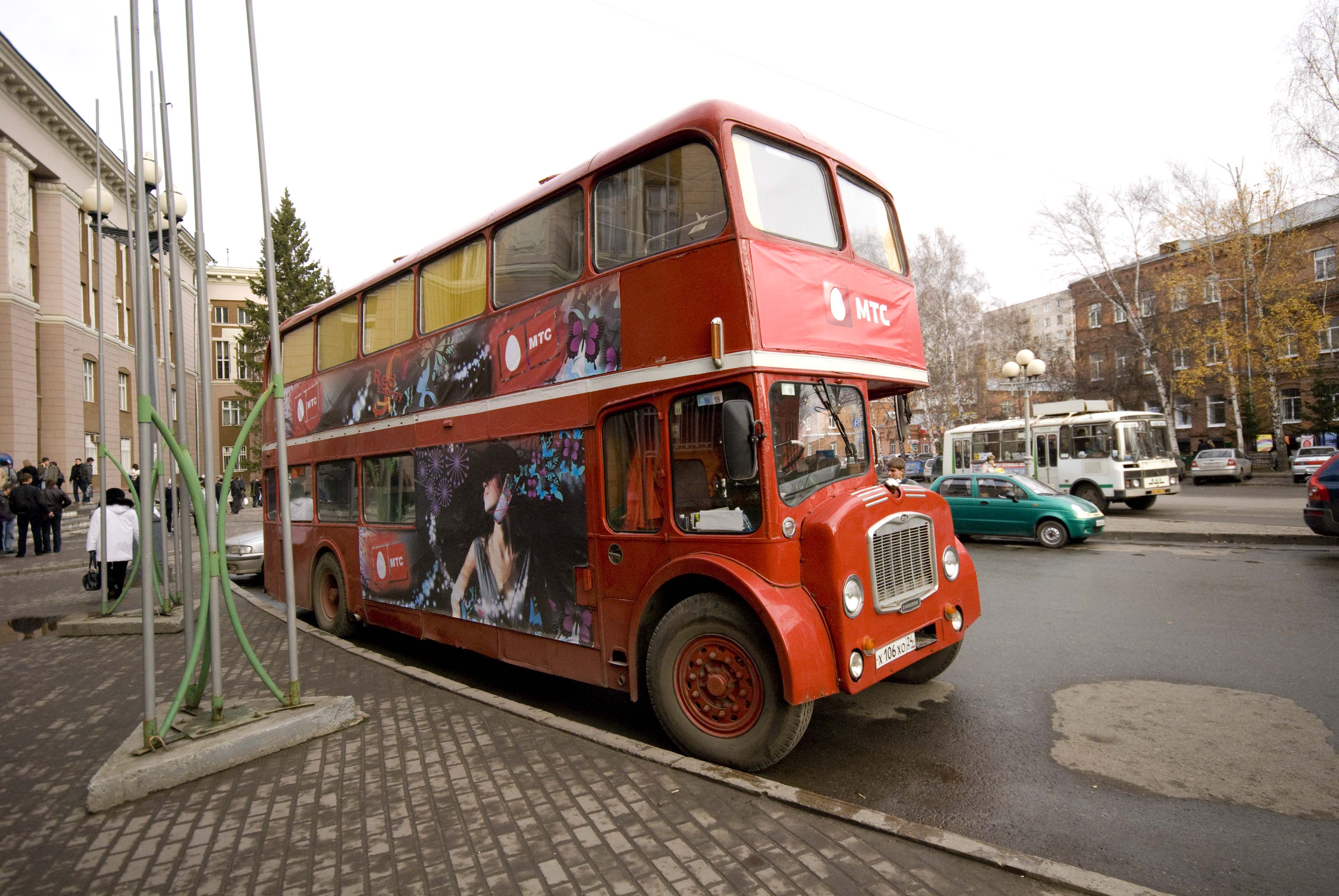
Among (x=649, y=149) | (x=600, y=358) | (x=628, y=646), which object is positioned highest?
(x=649, y=149)

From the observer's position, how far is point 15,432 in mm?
27078

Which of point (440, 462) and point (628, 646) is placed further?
point (440, 462)

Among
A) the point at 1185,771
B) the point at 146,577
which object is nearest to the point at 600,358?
the point at 146,577

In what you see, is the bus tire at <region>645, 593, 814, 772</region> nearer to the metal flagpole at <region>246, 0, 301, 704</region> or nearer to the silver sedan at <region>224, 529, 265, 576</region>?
the metal flagpole at <region>246, 0, 301, 704</region>

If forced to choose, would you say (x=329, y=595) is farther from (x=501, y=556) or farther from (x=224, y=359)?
(x=224, y=359)

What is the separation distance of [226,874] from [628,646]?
2.48 metres

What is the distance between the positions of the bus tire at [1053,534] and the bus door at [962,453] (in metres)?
10.8

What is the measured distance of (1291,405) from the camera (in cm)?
4078

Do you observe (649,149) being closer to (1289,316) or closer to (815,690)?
(815,690)

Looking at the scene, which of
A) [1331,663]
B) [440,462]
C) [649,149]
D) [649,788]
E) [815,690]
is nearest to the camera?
[649,788]

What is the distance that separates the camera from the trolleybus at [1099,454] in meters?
19.7

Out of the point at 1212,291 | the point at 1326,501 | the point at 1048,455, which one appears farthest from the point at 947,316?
the point at 1326,501

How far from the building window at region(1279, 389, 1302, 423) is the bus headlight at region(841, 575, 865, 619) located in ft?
156

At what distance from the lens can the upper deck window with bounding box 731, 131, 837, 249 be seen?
4613mm
